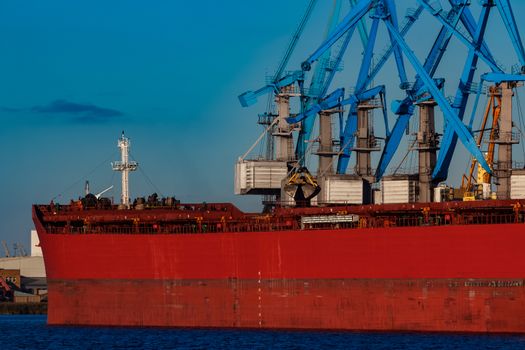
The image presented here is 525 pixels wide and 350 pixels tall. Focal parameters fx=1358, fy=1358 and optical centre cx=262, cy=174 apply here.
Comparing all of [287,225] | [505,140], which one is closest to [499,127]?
[505,140]

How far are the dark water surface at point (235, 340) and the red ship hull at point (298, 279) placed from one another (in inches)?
32.9

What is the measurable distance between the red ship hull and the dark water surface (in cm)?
83

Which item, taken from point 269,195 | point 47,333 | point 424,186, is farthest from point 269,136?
point 47,333

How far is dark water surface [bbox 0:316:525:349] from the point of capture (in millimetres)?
46500

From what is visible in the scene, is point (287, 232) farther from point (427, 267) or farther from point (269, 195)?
point (269, 195)

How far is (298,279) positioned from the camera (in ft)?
177

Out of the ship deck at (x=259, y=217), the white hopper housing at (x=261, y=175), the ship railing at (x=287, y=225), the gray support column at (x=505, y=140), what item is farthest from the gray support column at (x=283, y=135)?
the gray support column at (x=505, y=140)

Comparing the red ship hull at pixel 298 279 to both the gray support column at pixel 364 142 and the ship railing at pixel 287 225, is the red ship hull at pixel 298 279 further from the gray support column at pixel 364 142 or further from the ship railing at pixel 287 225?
the gray support column at pixel 364 142

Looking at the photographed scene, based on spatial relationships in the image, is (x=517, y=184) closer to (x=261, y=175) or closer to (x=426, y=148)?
(x=426, y=148)

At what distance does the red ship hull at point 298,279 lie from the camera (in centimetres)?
4866

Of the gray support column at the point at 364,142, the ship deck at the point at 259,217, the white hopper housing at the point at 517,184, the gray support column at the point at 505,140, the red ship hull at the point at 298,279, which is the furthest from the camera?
the gray support column at the point at 364,142

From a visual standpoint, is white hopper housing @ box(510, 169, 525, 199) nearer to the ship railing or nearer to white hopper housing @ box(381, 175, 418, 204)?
the ship railing

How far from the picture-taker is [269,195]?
67125mm

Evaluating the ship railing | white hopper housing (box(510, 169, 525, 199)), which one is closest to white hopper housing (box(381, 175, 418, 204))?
white hopper housing (box(510, 169, 525, 199))
